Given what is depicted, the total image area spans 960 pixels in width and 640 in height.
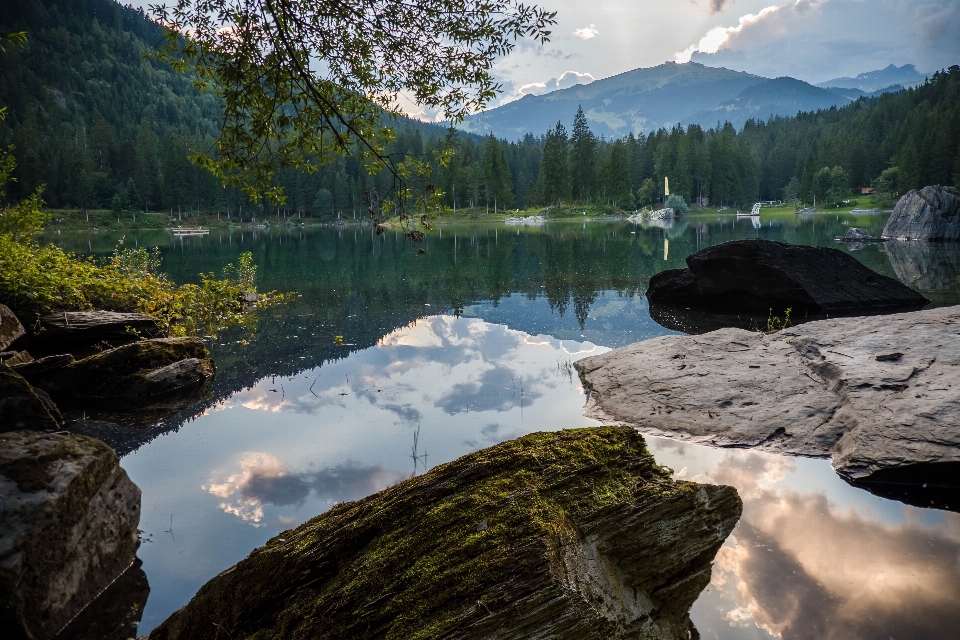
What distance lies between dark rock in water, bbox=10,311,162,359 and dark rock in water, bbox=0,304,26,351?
51 cm

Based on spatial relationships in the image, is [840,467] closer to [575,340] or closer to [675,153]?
[575,340]

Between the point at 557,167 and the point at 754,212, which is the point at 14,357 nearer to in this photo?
the point at 557,167

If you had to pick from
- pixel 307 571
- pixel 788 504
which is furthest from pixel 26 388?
pixel 788 504

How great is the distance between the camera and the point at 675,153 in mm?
128500

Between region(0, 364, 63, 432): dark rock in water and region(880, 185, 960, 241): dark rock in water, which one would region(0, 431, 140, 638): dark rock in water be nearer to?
region(0, 364, 63, 432): dark rock in water

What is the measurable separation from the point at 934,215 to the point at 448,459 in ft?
181

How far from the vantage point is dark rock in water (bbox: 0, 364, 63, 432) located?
8.67 meters

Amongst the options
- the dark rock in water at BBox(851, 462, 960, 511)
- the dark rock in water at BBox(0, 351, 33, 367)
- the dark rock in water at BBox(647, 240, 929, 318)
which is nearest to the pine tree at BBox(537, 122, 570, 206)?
the dark rock in water at BBox(647, 240, 929, 318)

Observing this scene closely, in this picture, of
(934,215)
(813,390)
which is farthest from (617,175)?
(813,390)

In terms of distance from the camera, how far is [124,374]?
36.9 feet

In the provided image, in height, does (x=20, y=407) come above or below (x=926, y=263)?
above

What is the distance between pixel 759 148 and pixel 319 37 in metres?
184

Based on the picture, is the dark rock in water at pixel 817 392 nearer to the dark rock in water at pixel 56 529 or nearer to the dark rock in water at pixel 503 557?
the dark rock in water at pixel 503 557

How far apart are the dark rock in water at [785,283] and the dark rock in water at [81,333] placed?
56.1ft
